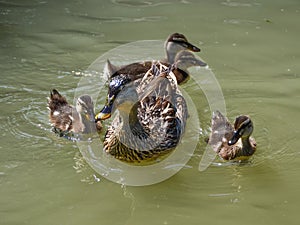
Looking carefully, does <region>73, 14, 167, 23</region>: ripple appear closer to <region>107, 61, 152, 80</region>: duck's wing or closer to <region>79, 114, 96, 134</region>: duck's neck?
<region>107, 61, 152, 80</region>: duck's wing

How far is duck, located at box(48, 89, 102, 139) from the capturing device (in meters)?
4.80

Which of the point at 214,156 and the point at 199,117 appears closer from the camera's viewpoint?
the point at 214,156

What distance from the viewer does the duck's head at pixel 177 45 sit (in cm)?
600

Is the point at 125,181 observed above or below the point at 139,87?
below

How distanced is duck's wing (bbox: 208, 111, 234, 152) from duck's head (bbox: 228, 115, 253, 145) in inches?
5.3

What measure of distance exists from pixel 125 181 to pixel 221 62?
239cm

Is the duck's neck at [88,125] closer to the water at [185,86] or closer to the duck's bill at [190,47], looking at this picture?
the water at [185,86]

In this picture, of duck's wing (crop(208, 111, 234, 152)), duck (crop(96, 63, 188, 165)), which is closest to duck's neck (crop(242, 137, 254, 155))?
duck's wing (crop(208, 111, 234, 152))

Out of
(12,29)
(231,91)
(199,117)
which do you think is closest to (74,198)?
(199,117)

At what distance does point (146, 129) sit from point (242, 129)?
2.52 ft

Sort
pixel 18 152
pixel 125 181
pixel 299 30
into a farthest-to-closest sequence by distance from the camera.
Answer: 1. pixel 299 30
2. pixel 18 152
3. pixel 125 181

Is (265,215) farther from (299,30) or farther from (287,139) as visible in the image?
(299,30)

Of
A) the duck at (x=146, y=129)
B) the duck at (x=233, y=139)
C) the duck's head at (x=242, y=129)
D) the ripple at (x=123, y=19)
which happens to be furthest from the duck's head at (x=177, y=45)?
the duck's head at (x=242, y=129)

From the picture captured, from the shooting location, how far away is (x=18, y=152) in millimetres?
4367
